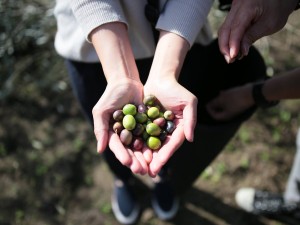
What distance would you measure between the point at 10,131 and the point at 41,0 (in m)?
1.39

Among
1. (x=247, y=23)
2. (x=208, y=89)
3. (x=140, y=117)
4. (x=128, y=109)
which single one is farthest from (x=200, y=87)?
(x=247, y=23)

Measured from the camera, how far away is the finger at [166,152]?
1362 mm

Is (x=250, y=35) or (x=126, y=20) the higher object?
(x=250, y=35)

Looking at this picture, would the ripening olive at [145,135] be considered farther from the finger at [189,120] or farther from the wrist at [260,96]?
the wrist at [260,96]

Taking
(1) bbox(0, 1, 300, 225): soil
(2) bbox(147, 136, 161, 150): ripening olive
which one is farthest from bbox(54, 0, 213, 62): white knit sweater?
(1) bbox(0, 1, 300, 225): soil

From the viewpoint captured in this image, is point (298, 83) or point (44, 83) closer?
point (298, 83)

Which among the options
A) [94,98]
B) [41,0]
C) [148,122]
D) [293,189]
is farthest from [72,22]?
[41,0]

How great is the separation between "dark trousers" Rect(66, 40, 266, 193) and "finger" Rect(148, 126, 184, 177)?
468 mm

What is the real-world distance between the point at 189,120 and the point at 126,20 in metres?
0.55

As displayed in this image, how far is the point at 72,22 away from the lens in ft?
5.43

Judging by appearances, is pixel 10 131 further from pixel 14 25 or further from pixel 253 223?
pixel 253 223

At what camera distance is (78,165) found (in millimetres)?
3055

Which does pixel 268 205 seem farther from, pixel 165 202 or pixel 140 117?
pixel 140 117

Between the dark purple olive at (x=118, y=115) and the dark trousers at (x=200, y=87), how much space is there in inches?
12.9
